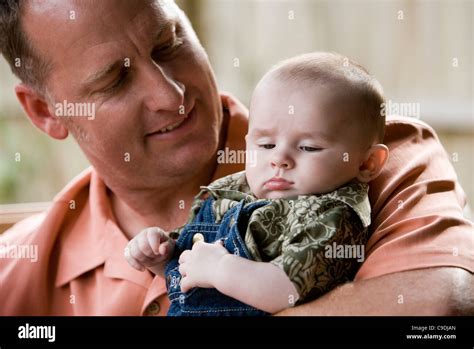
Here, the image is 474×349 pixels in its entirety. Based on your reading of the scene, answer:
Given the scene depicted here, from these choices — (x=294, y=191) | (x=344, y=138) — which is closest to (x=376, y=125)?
(x=344, y=138)

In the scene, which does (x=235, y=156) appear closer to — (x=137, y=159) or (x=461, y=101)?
(x=137, y=159)

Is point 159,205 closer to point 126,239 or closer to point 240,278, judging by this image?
point 126,239

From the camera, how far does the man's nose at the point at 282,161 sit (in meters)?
1.22

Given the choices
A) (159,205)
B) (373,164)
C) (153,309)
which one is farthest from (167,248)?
(373,164)

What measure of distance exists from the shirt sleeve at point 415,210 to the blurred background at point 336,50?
0.23 meters

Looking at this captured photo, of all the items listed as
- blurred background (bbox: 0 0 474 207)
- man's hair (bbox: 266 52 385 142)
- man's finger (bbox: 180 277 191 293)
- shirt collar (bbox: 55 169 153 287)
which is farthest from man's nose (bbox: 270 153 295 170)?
blurred background (bbox: 0 0 474 207)

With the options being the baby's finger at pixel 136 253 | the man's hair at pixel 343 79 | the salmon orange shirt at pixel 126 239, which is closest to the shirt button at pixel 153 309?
the salmon orange shirt at pixel 126 239

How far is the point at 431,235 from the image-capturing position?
1224 mm

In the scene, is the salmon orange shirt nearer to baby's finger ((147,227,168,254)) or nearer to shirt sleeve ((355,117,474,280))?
shirt sleeve ((355,117,474,280))

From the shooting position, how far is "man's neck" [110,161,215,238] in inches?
60.3

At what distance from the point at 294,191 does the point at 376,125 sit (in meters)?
0.17

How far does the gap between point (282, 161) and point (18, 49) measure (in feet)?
2.13
